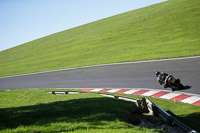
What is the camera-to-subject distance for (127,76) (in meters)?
16.4

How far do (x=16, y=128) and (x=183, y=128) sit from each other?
4.63 meters

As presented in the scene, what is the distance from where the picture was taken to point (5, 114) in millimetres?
8172

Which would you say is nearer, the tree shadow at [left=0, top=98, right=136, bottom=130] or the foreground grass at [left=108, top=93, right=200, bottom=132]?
the tree shadow at [left=0, top=98, right=136, bottom=130]

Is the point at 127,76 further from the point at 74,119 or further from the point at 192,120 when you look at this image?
the point at 74,119

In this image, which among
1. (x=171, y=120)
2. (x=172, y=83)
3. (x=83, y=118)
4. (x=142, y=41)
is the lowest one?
(x=171, y=120)

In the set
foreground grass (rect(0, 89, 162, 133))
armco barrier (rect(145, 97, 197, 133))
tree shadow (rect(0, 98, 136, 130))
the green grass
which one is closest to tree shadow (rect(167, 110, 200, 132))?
the green grass

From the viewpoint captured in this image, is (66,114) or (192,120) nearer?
(66,114)

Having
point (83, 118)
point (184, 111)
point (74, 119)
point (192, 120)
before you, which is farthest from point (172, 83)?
point (74, 119)

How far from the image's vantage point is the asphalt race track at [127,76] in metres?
13.7

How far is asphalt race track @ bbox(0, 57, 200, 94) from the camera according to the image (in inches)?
539

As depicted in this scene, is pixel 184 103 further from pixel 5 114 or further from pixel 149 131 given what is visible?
pixel 5 114

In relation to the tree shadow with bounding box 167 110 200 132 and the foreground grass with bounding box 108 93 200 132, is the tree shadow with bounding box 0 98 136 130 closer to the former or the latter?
the foreground grass with bounding box 108 93 200 132

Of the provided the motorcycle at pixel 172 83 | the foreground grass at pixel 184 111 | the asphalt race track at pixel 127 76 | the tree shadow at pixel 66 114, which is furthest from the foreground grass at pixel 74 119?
the asphalt race track at pixel 127 76

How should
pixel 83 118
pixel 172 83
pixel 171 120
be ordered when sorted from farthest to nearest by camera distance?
pixel 172 83
pixel 83 118
pixel 171 120
